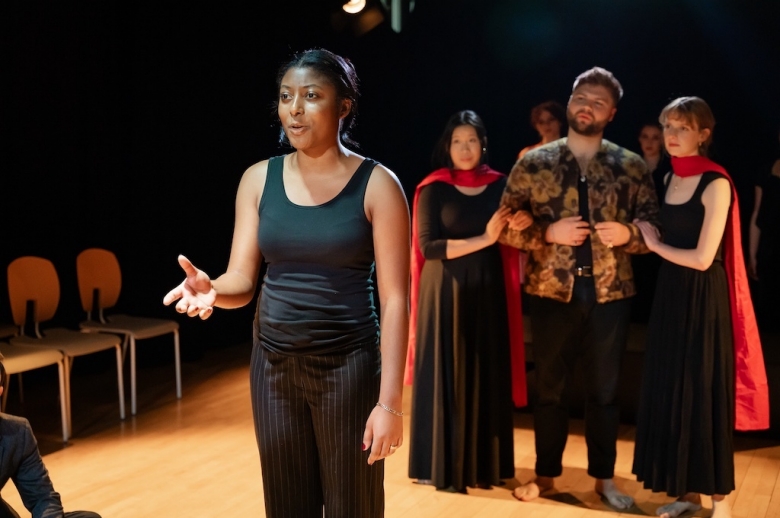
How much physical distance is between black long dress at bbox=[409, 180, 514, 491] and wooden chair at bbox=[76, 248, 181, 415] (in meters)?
1.96

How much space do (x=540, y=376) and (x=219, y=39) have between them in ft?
13.0

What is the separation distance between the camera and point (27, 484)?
2355mm

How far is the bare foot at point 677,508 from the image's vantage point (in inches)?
131

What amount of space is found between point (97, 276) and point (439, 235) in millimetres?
2417

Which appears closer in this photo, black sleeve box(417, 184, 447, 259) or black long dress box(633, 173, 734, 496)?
black long dress box(633, 173, 734, 496)

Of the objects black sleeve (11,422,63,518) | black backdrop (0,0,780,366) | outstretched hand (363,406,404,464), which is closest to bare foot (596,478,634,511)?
outstretched hand (363,406,404,464)

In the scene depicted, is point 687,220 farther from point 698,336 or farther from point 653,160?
point 653,160

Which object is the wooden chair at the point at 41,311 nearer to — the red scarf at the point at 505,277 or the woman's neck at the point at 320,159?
the red scarf at the point at 505,277

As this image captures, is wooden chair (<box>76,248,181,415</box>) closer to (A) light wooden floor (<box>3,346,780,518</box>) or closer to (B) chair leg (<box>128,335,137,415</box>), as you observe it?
(B) chair leg (<box>128,335,137,415</box>)

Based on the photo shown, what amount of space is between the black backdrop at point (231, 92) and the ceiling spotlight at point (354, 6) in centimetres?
11

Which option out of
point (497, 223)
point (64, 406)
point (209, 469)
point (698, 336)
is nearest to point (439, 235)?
point (497, 223)

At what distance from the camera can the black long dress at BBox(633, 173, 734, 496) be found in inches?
124

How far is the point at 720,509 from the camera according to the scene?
3.23 meters

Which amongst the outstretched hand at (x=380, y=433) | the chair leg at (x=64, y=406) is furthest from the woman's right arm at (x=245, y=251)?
the chair leg at (x=64, y=406)
